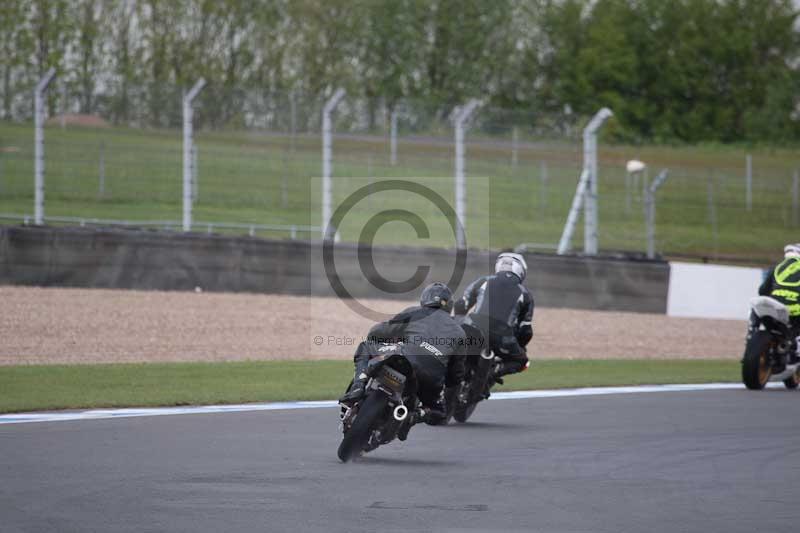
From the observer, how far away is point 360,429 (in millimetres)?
8836

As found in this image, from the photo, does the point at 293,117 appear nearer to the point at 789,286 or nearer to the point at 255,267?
the point at 255,267

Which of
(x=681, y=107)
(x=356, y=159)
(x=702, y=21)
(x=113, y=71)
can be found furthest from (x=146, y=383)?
(x=702, y=21)

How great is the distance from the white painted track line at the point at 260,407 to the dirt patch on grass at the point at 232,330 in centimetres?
308

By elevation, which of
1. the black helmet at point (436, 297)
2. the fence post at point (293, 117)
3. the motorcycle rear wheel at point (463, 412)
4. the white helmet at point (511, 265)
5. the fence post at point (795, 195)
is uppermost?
the fence post at point (293, 117)

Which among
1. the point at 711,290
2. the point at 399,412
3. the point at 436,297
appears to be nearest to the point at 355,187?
the point at 711,290

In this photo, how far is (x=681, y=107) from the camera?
69.2m

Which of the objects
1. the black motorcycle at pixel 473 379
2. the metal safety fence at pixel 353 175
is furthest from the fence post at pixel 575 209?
the black motorcycle at pixel 473 379

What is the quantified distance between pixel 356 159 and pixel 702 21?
157 feet

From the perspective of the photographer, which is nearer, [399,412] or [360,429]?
[360,429]

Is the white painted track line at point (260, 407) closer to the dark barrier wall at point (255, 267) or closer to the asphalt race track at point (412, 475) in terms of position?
the asphalt race track at point (412, 475)

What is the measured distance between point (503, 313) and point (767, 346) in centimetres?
415

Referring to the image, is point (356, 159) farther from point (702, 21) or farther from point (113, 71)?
point (702, 21)

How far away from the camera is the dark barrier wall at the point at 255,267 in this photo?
60.7ft

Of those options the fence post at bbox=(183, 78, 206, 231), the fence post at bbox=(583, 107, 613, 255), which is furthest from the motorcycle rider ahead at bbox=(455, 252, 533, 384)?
the fence post at bbox=(583, 107, 613, 255)
